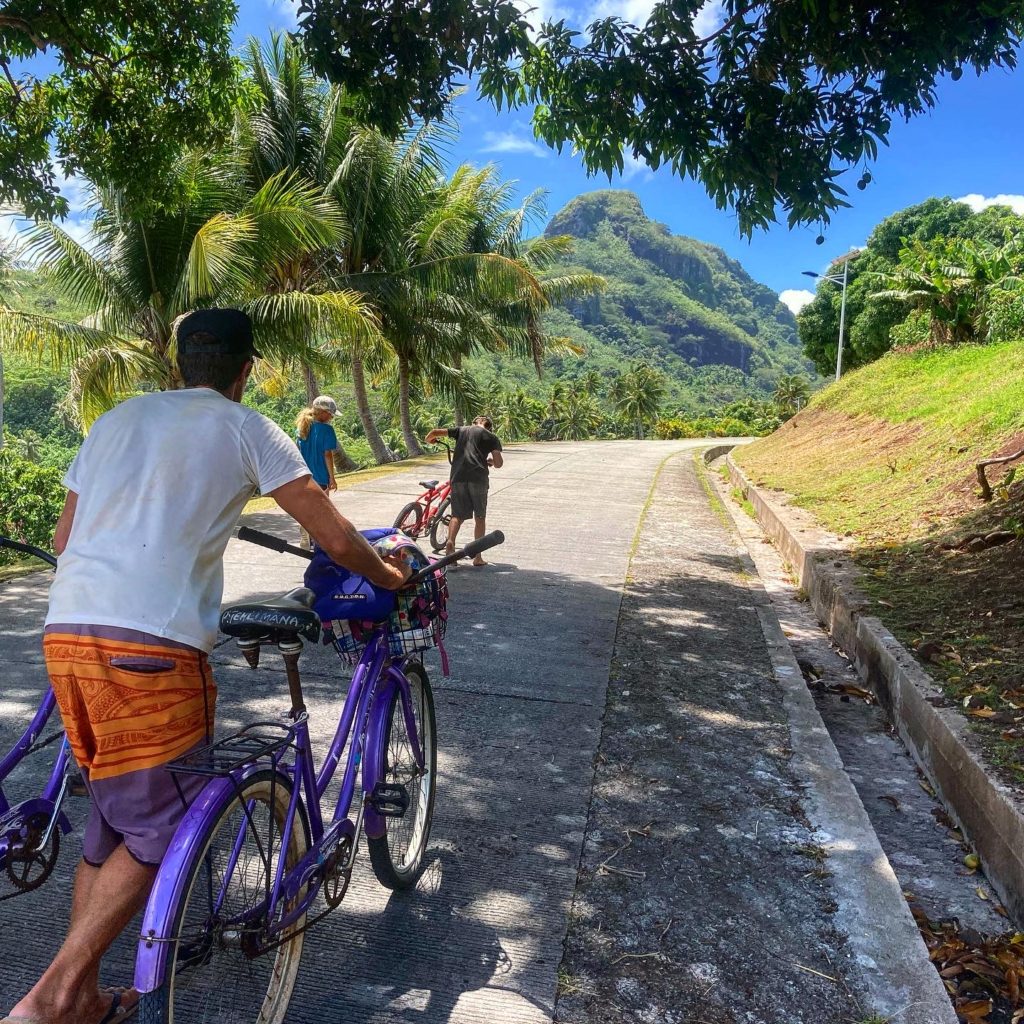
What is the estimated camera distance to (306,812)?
2508mm

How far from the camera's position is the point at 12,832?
2619mm

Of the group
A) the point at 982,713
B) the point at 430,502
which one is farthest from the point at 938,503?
the point at 982,713

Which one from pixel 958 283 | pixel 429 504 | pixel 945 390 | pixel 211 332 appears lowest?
pixel 429 504

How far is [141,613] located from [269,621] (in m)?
0.28

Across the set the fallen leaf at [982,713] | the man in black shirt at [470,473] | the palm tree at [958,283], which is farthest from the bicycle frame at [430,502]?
the palm tree at [958,283]

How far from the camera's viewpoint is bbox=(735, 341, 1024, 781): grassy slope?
511 cm

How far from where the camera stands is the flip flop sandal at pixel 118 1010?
2.17m

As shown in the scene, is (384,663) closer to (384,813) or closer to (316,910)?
(384,813)

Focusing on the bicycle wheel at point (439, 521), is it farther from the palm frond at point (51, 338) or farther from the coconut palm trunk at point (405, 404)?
the coconut palm trunk at point (405, 404)

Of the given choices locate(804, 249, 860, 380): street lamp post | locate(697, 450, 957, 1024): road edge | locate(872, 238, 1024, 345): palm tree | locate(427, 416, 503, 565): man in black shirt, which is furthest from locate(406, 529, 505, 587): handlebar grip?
locate(804, 249, 860, 380): street lamp post

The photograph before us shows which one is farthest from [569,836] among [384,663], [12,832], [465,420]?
[465,420]

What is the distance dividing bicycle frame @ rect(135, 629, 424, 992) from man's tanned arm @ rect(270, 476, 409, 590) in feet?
1.35

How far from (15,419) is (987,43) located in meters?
46.0

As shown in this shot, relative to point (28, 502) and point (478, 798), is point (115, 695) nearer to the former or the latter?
point (478, 798)
